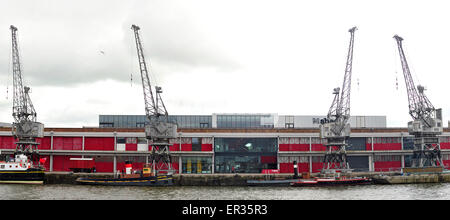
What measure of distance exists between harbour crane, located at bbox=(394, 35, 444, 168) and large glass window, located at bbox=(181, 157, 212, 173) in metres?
37.3

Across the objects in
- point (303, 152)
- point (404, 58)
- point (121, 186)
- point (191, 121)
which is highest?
point (404, 58)

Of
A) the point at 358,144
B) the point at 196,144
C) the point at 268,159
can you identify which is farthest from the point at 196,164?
the point at 358,144

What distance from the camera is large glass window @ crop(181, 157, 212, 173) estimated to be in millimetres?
71938

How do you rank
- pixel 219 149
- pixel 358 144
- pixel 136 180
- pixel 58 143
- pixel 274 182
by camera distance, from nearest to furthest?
pixel 274 182, pixel 136 180, pixel 219 149, pixel 58 143, pixel 358 144

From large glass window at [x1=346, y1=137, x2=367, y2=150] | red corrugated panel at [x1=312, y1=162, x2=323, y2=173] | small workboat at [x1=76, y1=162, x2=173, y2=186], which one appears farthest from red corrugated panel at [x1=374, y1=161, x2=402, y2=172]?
small workboat at [x1=76, y1=162, x2=173, y2=186]

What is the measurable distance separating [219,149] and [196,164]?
16.7 feet

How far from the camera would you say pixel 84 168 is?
69250 millimetres

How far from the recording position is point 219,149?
72.6 meters

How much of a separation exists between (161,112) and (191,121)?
919 inches

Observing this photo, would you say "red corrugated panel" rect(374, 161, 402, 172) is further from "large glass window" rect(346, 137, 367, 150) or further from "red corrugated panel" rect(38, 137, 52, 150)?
"red corrugated panel" rect(38, 137, 52, 150)

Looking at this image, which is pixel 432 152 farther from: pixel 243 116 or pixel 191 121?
pixel 191 121

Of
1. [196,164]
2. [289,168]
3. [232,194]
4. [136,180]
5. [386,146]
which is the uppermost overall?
[386,146]

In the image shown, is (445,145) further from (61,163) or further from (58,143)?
(58,143)
